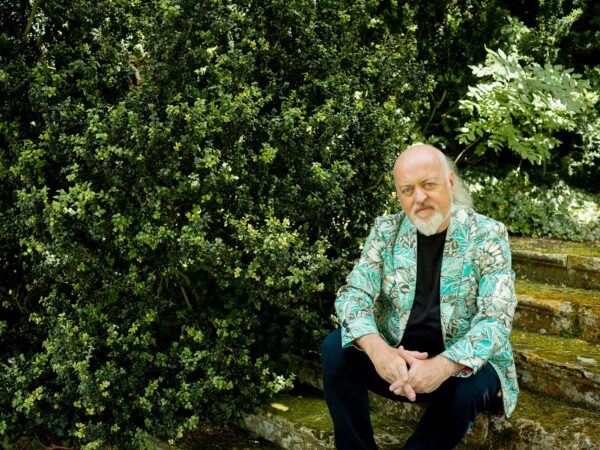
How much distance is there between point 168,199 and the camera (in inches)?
125

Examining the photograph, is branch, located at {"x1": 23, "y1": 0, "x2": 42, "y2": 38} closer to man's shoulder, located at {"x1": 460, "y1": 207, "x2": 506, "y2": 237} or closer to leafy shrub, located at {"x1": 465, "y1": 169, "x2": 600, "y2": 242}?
man's shoulder, located at {"x1": 460, "y1": 207, "x2": 506, "y2": 237}

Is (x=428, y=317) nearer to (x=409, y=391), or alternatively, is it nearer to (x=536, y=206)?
(x=409, y=391)

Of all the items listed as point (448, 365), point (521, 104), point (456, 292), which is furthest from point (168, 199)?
point (521, 104)

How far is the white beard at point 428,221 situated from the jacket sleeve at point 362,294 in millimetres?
212

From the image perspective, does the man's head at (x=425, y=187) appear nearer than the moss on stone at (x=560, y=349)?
Yes

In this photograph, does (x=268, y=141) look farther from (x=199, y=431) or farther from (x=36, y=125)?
(x=199, y=431)

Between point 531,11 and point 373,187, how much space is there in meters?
4.01

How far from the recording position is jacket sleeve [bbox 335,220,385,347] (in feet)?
8.83

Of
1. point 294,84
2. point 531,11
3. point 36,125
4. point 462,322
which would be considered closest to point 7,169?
point 36,125

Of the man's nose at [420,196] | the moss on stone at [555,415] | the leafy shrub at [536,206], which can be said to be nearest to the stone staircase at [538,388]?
the moss on stone at [555,415]

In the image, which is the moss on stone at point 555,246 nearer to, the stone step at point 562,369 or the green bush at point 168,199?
the stone step at point 562,369

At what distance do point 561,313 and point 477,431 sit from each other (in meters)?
1.09

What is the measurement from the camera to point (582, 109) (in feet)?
19.3

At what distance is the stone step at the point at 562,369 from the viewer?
2.93 meters
